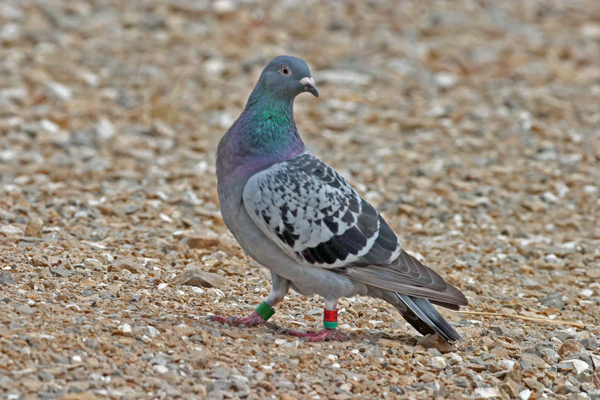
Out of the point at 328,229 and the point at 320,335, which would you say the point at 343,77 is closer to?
the point at 328,229

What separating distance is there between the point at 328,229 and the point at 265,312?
669 millimetres

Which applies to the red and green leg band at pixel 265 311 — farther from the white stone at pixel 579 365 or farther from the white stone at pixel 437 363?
the white stone at pixel 579 365

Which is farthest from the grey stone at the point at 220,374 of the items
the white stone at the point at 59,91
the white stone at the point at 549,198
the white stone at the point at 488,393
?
the white stone at the point at 59,91

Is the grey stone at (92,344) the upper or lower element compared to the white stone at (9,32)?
lower

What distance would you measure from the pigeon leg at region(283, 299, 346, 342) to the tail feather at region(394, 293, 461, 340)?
1.39 feet

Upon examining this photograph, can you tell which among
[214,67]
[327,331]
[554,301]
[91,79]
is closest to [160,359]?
[327,331]

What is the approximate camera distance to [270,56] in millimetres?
11953

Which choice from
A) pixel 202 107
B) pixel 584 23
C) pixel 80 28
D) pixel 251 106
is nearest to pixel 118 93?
pixel 202 107

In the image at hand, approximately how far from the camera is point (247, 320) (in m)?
5.00

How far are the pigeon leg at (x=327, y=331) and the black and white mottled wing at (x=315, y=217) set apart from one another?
29cm

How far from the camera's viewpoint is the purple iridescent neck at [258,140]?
5027 mm

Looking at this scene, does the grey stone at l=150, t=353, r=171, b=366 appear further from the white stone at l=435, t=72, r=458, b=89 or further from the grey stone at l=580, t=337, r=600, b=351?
the white stone at l=435, t=72, r=458, b=89

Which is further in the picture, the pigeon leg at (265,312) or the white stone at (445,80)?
the white stone at (445,80)

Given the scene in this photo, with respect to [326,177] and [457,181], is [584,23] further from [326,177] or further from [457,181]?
[326,177]
